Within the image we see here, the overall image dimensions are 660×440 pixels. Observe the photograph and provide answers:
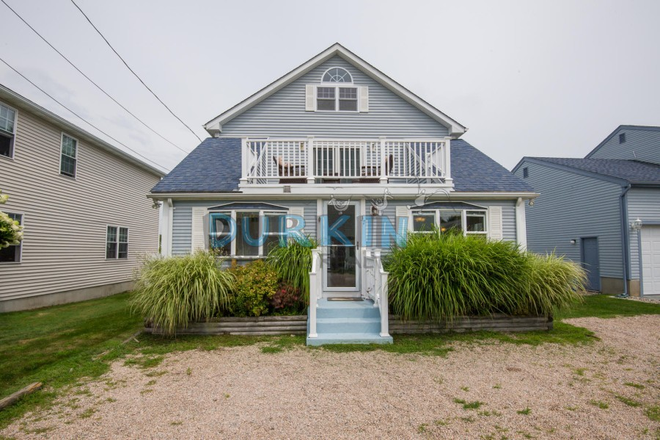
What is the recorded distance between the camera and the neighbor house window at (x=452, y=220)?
8.52 metres

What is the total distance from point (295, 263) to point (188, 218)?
324 centimetres

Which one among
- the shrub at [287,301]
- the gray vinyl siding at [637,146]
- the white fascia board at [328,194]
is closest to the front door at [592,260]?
the gray vinyl siding at [637,146]

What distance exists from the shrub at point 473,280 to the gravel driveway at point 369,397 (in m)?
1.00

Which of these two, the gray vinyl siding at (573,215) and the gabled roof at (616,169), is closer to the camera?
the gabled roof at (616,169)

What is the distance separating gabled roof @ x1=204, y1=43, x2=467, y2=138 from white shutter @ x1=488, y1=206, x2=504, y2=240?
283cm

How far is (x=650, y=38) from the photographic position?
38.1 feet

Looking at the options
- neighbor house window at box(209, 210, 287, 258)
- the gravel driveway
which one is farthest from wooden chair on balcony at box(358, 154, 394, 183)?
the gravel driveway

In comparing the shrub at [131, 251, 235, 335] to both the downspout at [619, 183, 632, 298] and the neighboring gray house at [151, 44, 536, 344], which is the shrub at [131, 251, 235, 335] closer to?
the neighboring gray house at [151, 44, 536, 344]

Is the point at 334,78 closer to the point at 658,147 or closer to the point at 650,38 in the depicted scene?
the point at 650,38

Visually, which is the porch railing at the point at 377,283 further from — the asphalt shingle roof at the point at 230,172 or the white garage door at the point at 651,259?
the white garage door at the point at 651,259

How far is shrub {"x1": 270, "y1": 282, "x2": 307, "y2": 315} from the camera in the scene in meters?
6.59

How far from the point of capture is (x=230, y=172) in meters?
9.19

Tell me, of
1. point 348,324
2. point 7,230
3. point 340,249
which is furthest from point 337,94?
point 7,230

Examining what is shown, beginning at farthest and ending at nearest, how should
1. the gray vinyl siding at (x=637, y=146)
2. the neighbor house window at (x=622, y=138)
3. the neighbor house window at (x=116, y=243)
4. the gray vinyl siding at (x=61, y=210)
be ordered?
1. the neighbor house window at (x=622, y=138)
2. the gray vinyl siding at (x=637, y=146)
3. the neighbor house window at (x=116, y=243)
4. the gray vinyl siding at (x=61, y=210)
